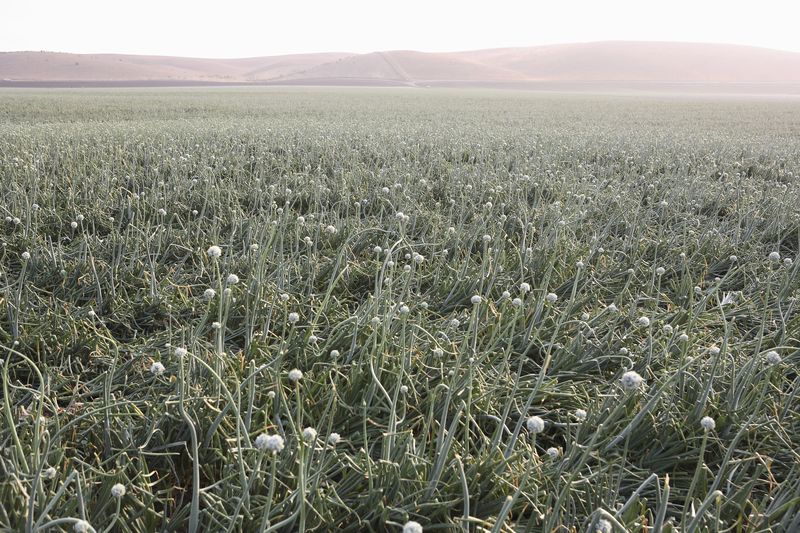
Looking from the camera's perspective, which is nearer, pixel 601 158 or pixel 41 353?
pixel 41 353

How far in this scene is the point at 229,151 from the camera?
306 inches

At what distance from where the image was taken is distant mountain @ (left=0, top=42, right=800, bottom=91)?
10794cm

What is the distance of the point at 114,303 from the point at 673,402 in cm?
298

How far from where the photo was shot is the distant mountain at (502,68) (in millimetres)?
107938

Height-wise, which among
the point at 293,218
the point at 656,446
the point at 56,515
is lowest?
the point at 656,446

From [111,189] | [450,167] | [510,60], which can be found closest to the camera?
[111,189]

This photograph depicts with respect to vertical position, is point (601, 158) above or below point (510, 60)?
below

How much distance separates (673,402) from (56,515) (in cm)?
241

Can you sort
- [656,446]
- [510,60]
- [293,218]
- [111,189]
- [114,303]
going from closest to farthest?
[656,446], [114,303], [293,218], [111,189], [510,60]

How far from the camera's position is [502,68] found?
129m

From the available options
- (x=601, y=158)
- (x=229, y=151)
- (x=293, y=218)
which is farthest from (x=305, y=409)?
(x=601, y=158)

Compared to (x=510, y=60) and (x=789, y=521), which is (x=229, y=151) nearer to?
(x=789, y=521)

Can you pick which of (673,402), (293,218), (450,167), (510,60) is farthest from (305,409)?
(510,60)

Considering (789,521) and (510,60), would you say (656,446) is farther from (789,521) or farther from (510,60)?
(510,60)
